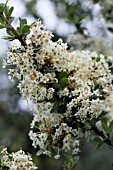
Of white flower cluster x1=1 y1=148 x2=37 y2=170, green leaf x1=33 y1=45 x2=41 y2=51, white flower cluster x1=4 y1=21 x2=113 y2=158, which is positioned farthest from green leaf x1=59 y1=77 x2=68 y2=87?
white flower cluster x1=1 y1=148 x2=37 y2=170

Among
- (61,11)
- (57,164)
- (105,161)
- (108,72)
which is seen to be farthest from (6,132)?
(108,72)

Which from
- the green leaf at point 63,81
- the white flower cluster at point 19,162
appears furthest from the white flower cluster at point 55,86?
the white flower cluster at point 19,162

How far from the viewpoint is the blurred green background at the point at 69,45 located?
2.16 metres

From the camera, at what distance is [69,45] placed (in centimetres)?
247

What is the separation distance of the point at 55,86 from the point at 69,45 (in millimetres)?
1237

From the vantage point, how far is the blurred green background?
2.16 metres

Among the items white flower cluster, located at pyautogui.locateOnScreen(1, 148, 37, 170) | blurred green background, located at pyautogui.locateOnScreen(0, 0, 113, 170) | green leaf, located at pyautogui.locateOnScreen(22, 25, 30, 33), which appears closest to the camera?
white flower cluster, located at pyautogui.locateOnScreen(1, 148, 37, 170)

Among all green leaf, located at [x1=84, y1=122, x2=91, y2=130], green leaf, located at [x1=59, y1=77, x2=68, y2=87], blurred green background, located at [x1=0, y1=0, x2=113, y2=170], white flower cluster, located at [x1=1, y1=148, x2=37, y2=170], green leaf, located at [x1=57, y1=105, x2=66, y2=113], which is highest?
blurred green background, located at [x1=0, y1=0, x2=113, y2=170]

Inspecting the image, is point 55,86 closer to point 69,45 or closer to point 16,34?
point 16,34

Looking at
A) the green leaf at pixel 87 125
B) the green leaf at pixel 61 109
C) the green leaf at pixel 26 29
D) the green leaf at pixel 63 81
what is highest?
the green leaf at pixel 26 29

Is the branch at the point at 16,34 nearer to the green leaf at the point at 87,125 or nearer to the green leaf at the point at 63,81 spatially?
the green leaf at the point at 63,81

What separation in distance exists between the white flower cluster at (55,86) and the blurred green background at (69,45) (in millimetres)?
179

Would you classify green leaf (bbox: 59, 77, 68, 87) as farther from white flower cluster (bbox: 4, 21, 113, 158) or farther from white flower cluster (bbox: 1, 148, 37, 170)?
white flower cluster (bbox: 1, 148, 37, 170)

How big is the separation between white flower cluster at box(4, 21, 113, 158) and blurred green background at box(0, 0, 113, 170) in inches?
7.0
